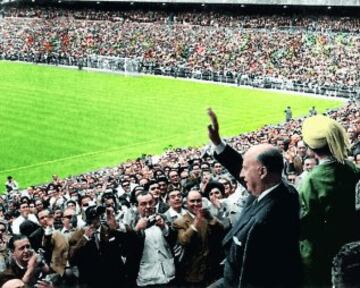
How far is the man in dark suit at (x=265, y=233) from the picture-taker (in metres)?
3.46

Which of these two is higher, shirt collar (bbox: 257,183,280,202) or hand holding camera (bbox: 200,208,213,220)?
shirt collar (bbox: 257,183,280,202)

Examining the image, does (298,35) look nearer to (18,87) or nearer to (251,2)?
(251,2)

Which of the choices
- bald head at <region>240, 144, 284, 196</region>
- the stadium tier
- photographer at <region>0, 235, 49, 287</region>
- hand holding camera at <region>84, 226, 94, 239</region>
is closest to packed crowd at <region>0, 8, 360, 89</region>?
the stadium tier

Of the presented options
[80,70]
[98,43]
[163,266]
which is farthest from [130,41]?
[163,266]

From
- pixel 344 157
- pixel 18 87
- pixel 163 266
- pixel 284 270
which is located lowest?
pixel 18 87

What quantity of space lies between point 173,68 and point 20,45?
12.3 meters

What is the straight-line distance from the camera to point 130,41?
42.3 metres

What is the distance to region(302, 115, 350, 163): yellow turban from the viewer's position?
3.79m

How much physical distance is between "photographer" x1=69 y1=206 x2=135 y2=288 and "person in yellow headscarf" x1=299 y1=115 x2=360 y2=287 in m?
1.71

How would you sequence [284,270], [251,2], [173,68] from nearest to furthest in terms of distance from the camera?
1. [284,270]
2. [173,68]
3. [251,2]

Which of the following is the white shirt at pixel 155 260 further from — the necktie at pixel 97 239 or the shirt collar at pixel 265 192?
the shirt collar at pixel 265 192

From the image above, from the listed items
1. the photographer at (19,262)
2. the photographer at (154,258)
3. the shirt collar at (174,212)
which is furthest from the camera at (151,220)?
the photographer at (19,262)

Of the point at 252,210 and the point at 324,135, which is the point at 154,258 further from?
the point at 324,135

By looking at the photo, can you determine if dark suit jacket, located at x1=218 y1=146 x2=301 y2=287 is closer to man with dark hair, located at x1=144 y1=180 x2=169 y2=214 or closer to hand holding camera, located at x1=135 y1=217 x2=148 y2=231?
hand holding camera, located at x1=135 y1=217 x2=148 y2=231
